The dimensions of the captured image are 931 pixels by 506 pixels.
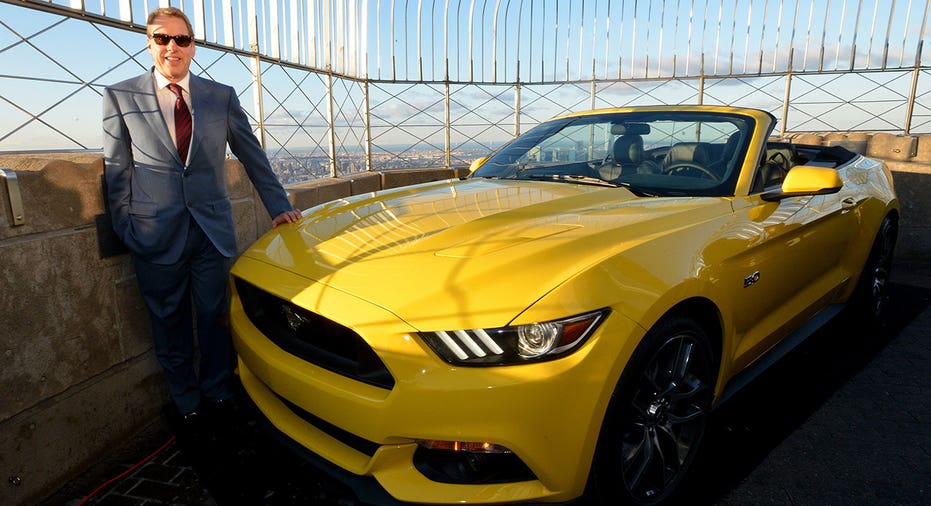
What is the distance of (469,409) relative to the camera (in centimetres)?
159

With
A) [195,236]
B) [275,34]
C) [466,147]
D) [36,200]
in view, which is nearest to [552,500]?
[195,236]

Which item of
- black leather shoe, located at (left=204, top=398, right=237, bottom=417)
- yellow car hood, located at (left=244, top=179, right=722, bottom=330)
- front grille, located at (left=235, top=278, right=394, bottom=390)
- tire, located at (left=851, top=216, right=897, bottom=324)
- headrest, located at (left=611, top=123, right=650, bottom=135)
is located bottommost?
black leather shoe, located at (left=204, top=398, right=237, bottom=417)

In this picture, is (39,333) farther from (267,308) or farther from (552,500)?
(552,500)

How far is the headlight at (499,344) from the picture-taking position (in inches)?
63.9

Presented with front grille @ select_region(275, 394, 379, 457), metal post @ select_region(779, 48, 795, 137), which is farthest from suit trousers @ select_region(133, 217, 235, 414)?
metal post @ select_region(779, 48, 795, 137)

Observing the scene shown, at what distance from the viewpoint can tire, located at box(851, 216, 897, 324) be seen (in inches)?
151

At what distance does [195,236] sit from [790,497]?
2.75 meters

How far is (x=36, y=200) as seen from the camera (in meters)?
2.20

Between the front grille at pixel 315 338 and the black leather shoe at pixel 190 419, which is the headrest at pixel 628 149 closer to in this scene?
the front grille at pixel 315 338

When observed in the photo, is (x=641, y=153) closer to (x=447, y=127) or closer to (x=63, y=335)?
(x=63, y=335)

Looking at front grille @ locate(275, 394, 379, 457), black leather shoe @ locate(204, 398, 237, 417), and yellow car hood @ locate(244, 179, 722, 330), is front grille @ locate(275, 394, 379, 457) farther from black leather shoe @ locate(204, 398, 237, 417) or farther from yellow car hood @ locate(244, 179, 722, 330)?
black leather shoe @ locate(204, 398, 237, 417)

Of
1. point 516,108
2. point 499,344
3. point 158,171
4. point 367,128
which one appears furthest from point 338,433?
point 516,108

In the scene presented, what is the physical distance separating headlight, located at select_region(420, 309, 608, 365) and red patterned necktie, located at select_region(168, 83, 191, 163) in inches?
64.6

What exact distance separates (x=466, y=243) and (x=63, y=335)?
1718 mm
